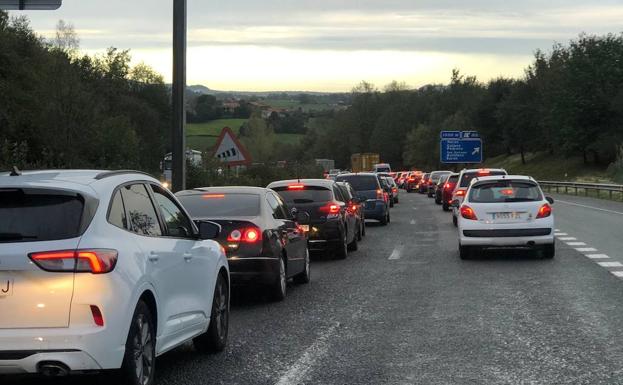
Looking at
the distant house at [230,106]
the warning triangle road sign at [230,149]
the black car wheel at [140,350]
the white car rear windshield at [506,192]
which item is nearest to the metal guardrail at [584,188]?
the white car rear windshield at [506,192]

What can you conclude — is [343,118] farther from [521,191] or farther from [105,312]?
[105,312]

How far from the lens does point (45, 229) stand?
5816mm

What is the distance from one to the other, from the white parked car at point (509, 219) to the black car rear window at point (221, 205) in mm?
6191

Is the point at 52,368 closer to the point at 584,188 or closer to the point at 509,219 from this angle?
the point at 509,219

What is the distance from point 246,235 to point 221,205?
2.86ft

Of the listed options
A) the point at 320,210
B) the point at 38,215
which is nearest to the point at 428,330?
the point at 38,215

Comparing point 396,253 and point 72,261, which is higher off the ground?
point 72,261

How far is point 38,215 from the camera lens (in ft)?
19.4

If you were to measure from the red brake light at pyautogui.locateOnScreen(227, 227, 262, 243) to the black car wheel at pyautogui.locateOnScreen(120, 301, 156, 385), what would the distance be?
477cm

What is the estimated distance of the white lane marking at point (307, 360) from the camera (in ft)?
23.6

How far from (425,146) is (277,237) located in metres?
136

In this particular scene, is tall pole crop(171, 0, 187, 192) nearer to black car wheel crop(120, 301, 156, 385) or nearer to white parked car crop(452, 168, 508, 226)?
black car wheel crop(120, 301, 156, 385)

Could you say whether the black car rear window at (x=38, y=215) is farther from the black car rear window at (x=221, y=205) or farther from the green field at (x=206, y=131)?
the green field at (x=206, y=131)

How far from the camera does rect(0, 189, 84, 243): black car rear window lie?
5.79m
